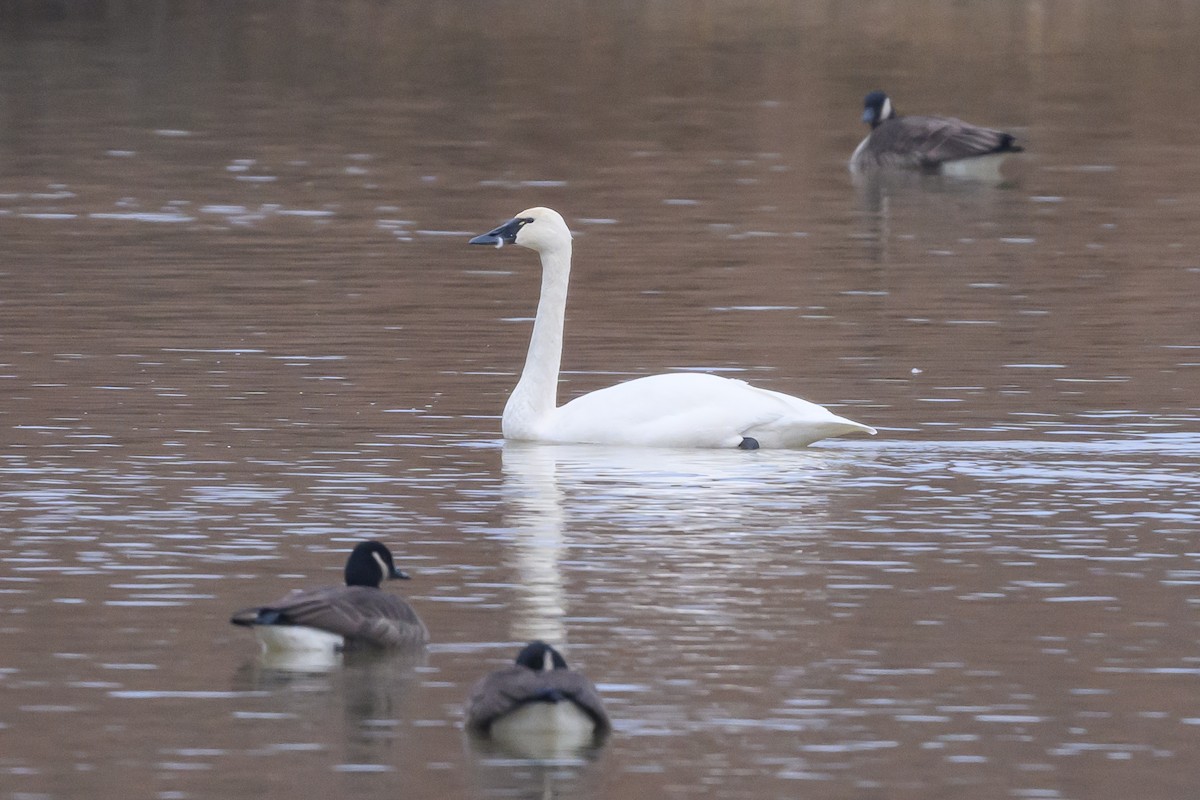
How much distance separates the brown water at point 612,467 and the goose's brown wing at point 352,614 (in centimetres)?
14

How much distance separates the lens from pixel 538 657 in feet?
26.7

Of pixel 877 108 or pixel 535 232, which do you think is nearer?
pixel 535 232

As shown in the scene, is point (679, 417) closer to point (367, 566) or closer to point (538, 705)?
point (367, 566)

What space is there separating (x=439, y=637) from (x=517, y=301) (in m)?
10.8

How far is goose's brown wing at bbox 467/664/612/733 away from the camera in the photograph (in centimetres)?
808

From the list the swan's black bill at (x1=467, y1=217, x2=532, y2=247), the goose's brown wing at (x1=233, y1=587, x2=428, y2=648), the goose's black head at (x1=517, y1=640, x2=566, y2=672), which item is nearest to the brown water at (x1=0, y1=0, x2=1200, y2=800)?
the goose's brown wing at (x1=233, y1=587, x2=428, y2=648)

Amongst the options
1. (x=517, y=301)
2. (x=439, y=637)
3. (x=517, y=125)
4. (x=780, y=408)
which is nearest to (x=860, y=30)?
(x=517, y=125)

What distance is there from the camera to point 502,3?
60.0m

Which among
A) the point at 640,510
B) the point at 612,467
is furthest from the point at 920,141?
the point at 640,510

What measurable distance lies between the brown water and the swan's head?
1.07 metres

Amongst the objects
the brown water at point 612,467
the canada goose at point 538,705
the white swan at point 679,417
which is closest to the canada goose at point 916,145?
the brown water at point 612,467

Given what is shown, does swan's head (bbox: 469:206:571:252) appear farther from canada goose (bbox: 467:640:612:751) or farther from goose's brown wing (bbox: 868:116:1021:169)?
goose's brown wing (bbox: 868:116:1021:169)

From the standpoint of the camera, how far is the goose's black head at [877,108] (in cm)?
3325

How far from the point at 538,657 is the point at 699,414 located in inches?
228
